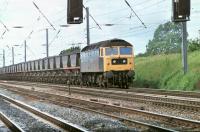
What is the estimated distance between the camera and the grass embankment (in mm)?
31750

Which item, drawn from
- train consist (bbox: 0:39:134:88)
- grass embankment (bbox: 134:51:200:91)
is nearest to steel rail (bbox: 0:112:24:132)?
train consist (bbox: 0:39:134:88)

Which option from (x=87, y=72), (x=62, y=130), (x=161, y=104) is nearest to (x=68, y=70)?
(x=87, y=72)

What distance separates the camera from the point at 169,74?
121 feet

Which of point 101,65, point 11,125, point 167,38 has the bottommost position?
point 11,125

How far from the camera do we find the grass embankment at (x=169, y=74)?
31.8 meters

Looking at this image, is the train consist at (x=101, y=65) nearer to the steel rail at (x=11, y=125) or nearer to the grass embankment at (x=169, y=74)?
the grass embankment at (x=169, y=74)

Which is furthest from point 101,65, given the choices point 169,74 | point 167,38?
point 167,38

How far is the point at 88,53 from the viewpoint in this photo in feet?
126

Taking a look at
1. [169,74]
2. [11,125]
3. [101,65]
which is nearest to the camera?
[11,125]

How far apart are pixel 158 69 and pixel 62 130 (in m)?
29.2

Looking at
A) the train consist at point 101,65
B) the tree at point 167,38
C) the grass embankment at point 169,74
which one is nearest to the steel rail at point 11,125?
the train consist at point 101,65

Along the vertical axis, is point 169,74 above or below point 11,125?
above

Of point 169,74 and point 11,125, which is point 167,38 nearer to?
point 169,74

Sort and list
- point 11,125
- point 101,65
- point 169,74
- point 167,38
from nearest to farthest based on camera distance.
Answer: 1. point 11,125
2. point 101,65
3. point 169,74
4. point 167,38
